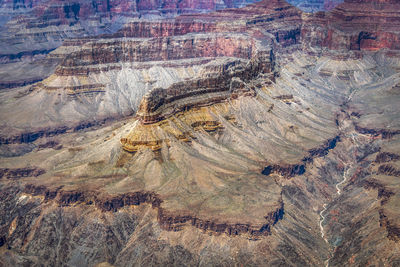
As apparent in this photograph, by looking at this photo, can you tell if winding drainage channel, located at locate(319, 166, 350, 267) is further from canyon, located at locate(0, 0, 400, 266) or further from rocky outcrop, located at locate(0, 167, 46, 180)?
rocky outcrop, located at locate(0, 167, 46, 180)

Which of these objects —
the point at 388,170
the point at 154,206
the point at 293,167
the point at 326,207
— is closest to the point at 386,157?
the point at 388,170

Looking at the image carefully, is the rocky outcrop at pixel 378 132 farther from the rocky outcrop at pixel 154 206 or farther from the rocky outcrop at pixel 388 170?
the rocky outcrop at pixel 154 206

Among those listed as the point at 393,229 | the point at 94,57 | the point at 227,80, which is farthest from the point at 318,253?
the point at 94,57

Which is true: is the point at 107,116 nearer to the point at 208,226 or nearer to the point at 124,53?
the point at 124,53

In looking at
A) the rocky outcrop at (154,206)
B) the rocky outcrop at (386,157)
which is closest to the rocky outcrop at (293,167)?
the rocky outcrop at (386,157)

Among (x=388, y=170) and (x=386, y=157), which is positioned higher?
(x=388, y=170)

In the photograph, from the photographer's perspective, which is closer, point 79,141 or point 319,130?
point 79,141

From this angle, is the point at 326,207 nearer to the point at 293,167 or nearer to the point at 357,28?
the point at 293,167

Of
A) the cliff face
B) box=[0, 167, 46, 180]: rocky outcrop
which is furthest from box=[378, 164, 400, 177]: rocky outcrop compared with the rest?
the cliff face
